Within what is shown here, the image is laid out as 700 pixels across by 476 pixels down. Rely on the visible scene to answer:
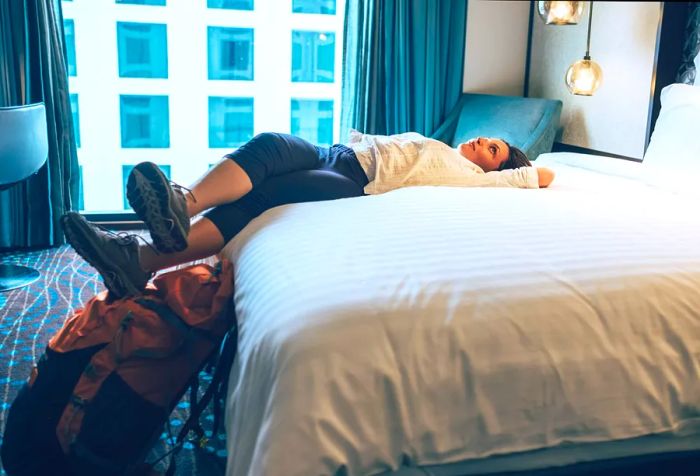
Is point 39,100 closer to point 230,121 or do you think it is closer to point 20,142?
point 20,142

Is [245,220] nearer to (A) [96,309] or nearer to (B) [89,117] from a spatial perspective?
(A) [96,309]

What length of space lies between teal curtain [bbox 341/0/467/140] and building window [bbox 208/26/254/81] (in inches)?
39.7

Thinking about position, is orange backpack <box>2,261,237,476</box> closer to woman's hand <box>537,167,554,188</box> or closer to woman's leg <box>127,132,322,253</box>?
woman's leg <box>127,132,322,253</box>

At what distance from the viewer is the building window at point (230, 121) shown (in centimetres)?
482

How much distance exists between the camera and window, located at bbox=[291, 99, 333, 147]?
4.81 meters

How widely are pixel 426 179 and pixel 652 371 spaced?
125 centimetres

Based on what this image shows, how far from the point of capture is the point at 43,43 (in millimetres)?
3408

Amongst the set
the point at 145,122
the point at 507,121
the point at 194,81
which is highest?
the point at 194,81

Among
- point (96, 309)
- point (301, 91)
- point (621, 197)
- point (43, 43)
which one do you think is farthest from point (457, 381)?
point (301, 91)

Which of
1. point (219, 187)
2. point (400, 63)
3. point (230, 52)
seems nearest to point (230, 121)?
point (230, 52)

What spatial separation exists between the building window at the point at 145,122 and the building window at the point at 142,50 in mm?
173

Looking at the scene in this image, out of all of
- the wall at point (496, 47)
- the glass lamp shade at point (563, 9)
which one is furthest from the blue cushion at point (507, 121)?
the glass lamp shade at point (563, 9)

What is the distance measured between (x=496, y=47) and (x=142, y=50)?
231 centimetres

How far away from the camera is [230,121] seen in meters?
4.88
